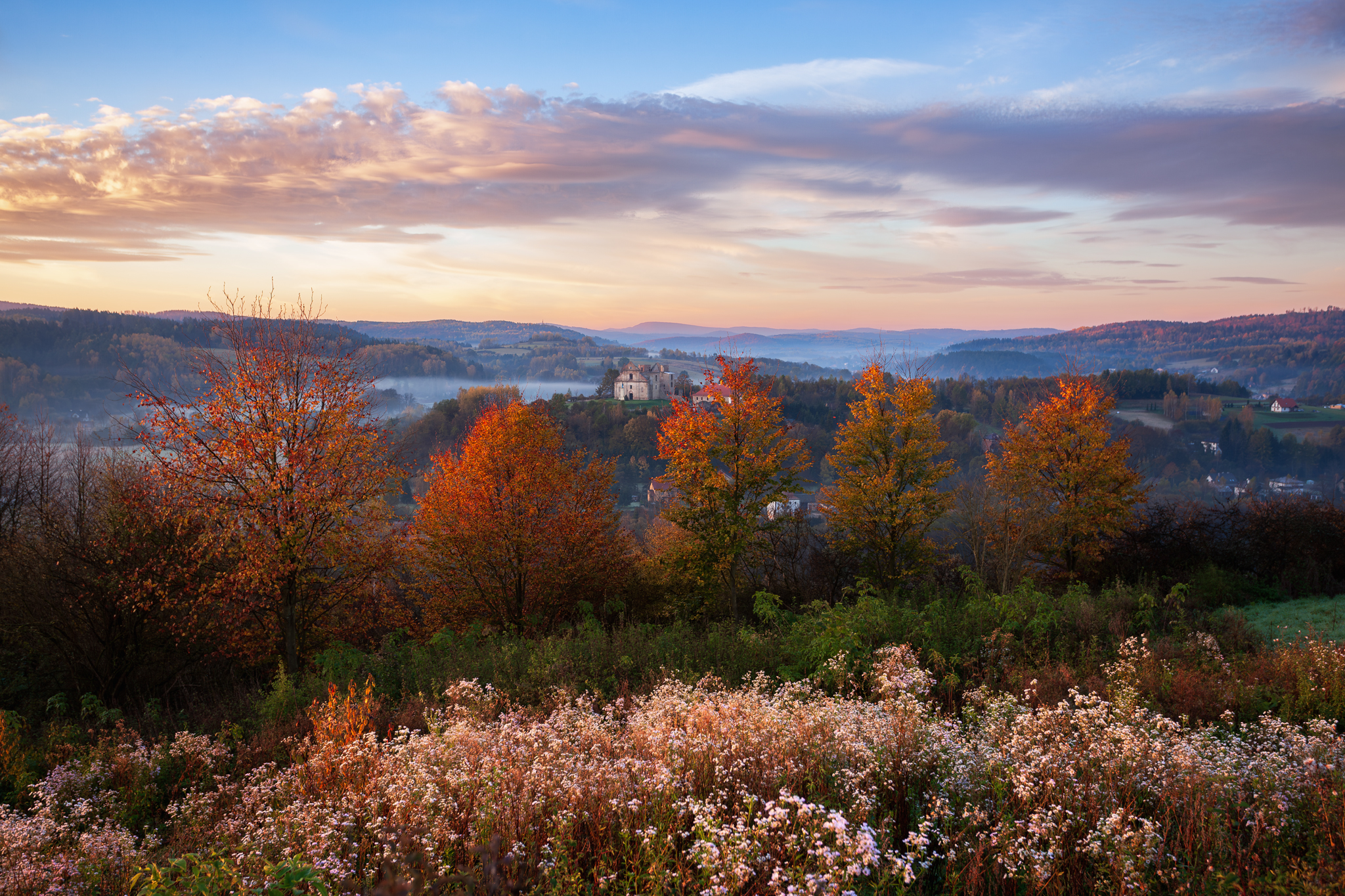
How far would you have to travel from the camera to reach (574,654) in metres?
9.89

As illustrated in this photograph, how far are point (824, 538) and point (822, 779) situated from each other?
2103cm

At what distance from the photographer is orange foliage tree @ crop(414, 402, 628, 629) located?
2002 centimetres

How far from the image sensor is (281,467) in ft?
45.0

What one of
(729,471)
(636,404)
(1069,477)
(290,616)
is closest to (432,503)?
Answer: (290,616)

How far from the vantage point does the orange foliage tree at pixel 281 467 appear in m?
13.2

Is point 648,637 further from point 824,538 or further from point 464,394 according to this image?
point 464,394

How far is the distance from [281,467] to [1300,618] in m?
19.9

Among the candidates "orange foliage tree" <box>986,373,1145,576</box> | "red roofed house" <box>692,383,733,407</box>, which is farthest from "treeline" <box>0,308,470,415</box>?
"orange foliage tree" <box>986,373,1145,576</box>

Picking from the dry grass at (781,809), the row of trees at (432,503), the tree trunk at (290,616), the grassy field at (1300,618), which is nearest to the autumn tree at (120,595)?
the row of trees at (432,503)

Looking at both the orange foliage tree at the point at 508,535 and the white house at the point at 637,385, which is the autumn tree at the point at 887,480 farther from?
the white house at the point at 637,385

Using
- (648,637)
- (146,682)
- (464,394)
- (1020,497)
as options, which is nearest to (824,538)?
(1020,497)

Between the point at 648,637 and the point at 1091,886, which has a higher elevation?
the point at 1091,886

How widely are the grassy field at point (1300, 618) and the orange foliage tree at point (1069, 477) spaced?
9.73 meters

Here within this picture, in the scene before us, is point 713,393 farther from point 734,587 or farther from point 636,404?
point 636,404
